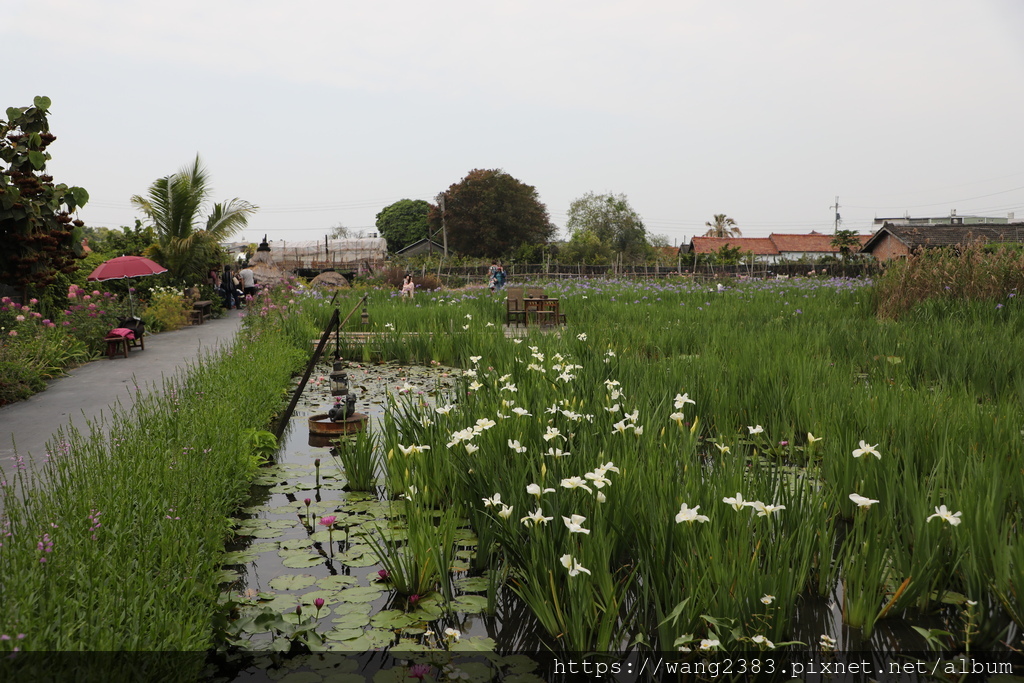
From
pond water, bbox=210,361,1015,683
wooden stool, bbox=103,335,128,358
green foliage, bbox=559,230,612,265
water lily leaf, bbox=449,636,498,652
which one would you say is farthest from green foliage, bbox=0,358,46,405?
green foliage, bbox=559,230,612,265

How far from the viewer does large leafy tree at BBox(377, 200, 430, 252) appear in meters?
70.6

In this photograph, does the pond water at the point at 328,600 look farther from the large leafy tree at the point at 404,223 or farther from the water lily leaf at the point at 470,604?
the large leafy tree at the point at 404,223

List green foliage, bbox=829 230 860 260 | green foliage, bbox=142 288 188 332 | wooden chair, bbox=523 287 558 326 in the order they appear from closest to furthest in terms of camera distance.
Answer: wooden chair, bbox=523 287 558 326, green foliage, bbox=142 288 188 332, green foliage, bbox=829 230 860 260

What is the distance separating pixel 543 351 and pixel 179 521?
14.8ft

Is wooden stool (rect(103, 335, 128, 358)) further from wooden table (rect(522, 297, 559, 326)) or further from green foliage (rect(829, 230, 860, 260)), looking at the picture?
green foliage (rect(829, 230, 860, 260))

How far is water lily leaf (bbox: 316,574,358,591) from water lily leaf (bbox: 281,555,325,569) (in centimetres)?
22

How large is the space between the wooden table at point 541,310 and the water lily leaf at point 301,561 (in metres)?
9.56

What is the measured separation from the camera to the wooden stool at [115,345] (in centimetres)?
1009

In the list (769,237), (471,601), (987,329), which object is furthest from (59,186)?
(769,237)

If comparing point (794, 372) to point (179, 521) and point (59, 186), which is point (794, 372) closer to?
point (179, 521)

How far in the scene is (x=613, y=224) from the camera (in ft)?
201

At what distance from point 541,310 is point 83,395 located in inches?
314

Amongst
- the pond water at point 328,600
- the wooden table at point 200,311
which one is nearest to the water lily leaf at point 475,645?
the pond water at point 328,600

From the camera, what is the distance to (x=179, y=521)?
274 cm
